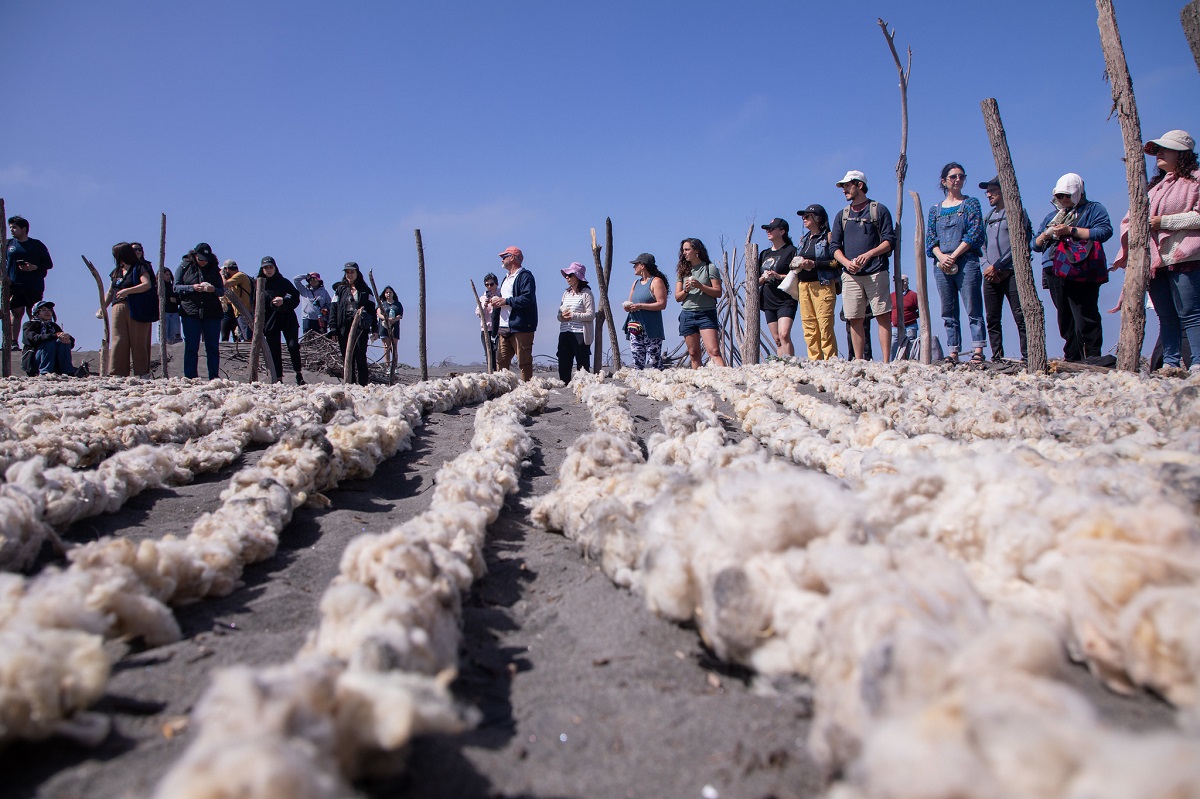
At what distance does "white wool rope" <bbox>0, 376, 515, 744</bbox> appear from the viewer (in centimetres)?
117

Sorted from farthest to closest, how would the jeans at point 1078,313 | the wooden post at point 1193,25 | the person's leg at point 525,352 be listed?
the person's leg at point 525,352
the jeans at point 1078,313
the wooden post at point 1193,25

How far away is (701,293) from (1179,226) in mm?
4581

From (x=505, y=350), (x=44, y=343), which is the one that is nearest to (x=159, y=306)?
(x=44, y=343)

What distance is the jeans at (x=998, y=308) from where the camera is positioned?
7.32m

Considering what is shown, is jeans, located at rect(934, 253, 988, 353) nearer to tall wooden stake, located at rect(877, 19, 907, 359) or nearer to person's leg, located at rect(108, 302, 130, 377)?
tall wooden stake, located at rect(877, 19, 907, 359)

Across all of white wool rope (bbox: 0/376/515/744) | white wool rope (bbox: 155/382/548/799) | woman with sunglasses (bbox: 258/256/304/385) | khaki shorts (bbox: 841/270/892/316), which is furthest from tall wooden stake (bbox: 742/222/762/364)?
white wool rope (bbox: 155/382/548/799)

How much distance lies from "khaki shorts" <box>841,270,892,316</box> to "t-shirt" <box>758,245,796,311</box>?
939mm

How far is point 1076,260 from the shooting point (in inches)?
248

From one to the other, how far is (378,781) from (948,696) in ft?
2.74

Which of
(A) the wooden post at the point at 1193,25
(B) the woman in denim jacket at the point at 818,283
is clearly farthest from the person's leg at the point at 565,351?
(A) the wooden post at the point at 1193,25

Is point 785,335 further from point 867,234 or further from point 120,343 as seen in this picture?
point 120,343

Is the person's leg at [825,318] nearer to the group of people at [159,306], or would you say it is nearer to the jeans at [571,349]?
the jeans at [571,349]

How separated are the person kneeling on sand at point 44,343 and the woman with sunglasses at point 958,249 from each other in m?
→ 12.1

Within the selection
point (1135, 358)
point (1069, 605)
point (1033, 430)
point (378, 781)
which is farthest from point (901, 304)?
point (378, 781)
